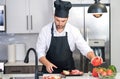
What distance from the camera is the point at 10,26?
4.44 m

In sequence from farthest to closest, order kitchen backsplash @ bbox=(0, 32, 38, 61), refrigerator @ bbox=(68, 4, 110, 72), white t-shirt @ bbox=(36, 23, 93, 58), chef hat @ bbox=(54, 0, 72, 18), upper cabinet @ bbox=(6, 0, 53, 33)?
kitchen backsplash @ bbox=(0, 32, 38, 61), upper cabinet @ bbox=(6, 0, 53, 33), refrigerator @ bbox=(68, 4, 110, 72), white t-shirt @ bbox=(36, 23, 93, 58), chef hat @ bbox=(54, 0, 72, 18)

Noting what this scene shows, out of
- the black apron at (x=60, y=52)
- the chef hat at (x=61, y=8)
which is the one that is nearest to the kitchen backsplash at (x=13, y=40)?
the black apron at (x=60, y=52)

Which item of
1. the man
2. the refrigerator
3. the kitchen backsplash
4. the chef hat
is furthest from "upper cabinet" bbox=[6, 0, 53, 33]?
the chef hat

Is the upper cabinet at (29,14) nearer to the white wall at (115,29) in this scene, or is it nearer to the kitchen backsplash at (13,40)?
the kitchen backsplash at (13,40)

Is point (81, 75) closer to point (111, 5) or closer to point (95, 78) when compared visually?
point (95, 78)

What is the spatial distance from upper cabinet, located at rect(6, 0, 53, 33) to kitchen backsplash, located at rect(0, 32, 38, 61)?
0.33m

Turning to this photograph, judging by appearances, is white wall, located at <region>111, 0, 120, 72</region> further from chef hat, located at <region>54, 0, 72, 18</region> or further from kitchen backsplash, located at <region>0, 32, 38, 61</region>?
kitchen backsplash, located at <region>0, 32, 38, 61</region>

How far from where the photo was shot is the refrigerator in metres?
4.03

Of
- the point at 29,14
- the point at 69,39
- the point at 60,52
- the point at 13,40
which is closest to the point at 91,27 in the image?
the point at 69,39

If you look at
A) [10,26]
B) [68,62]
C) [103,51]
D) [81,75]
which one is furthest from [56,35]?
[10,26]

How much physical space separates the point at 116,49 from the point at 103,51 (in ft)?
0.69

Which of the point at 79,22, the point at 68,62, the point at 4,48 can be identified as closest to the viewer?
the point at 68,62

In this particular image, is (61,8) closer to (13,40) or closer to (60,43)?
(60,43)

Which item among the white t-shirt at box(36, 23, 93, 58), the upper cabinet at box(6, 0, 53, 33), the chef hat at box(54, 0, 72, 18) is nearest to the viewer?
the chef hat at box(54, 0, 72, 18)
